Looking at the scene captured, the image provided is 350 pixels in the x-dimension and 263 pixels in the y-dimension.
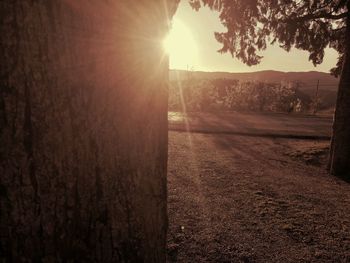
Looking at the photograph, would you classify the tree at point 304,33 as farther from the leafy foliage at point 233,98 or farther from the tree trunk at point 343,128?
the leafy foliage at point 233,98

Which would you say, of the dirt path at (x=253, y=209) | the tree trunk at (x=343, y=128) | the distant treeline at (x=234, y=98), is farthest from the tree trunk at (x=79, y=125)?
the distant treeline at (x=234, y=98)

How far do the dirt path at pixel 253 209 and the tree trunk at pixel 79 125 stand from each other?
6.56 feet

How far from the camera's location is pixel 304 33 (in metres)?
6.76

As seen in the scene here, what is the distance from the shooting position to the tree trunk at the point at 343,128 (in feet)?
17.5

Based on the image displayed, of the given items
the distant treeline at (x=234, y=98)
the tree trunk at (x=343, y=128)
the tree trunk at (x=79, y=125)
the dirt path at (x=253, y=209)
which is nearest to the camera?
the tree trunk at (x=79, y=125)

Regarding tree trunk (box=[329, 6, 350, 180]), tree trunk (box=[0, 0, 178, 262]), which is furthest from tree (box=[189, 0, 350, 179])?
tree trunk (box=[0, 0, 178, 262])

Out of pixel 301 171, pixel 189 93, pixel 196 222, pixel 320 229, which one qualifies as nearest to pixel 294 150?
pixel 301 171

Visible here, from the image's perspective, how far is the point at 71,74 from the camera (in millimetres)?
894

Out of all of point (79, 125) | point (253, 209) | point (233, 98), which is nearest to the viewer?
point (79, 125)

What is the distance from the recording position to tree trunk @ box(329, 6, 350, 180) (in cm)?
534

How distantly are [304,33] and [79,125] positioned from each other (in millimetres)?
6990

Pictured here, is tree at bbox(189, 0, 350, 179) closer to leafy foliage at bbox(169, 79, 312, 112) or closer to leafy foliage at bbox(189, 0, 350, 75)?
leafy foliage at bbox(189, 0, 350, 75)

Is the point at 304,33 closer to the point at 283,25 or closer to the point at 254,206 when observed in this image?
the point at 283,25

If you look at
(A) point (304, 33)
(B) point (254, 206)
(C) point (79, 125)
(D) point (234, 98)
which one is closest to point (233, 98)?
(D) point (234, 98)
